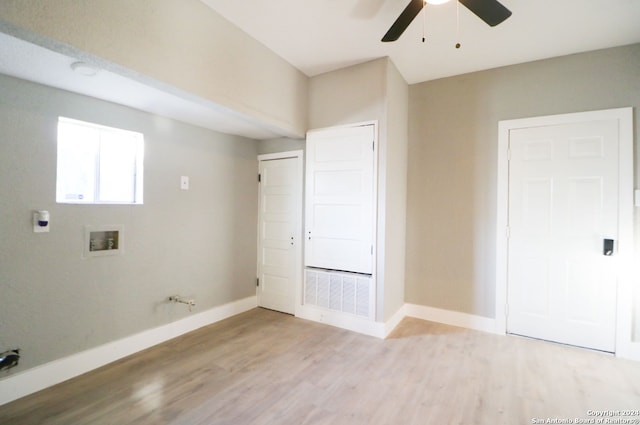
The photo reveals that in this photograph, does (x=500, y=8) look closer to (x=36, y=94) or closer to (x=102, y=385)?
(x=36, y=94)

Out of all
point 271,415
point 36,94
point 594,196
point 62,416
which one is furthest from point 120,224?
point 594,196

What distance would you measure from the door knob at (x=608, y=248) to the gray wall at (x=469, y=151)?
898mm

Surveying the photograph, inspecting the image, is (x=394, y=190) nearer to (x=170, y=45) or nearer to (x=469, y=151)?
(x=469, y=151)

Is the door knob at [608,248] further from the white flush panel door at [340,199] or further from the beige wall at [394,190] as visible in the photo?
the white flush panel door at [340,199]

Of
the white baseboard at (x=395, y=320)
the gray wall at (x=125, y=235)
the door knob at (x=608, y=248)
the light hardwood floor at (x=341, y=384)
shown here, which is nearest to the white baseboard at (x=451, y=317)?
the white baseboard at (x=395, y=320)

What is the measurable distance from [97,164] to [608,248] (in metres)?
4.86

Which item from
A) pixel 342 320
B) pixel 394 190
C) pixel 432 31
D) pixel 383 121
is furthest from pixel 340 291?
pixel 432 31

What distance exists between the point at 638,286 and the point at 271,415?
3.36 metres

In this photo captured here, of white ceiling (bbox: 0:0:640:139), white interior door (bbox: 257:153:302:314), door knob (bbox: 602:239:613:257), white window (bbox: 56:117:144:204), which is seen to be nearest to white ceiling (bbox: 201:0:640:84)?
white ceiling (bbox: 0:0:640:139)

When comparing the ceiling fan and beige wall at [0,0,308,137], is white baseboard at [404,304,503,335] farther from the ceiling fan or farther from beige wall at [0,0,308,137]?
the ceiling fan

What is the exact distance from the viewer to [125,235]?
8.94ft

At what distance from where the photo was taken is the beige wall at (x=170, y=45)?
4.68 ft

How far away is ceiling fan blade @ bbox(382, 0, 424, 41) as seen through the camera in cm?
179

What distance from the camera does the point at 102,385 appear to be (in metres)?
2.21
